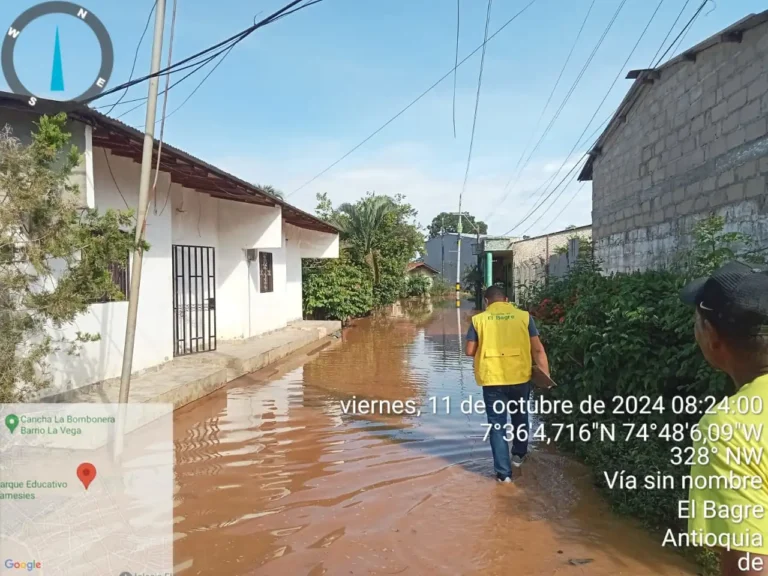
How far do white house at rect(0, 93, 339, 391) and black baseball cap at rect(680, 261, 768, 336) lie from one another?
18.6 feet

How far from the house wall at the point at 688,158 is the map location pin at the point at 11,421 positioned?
6.61 m

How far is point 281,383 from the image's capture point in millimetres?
9664

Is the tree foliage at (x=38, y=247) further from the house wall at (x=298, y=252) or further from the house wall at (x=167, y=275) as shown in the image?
the house wall at (x=298, y=252)

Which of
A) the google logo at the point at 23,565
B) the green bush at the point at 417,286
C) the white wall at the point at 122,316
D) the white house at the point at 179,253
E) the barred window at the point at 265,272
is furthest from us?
the green bush at the point at 417,286

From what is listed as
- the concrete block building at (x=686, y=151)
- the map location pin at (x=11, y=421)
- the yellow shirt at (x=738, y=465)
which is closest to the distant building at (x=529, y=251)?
the concrete block building at (x=686, y=151)

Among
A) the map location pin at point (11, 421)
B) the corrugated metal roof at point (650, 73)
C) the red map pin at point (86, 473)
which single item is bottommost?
the red map pin at point (86, 473)

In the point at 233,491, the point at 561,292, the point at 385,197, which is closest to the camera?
the point at 233,491

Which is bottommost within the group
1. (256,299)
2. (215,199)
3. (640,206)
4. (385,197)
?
(256,299)

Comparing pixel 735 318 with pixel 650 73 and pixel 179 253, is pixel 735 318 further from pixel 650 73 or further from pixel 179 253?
pixel 179 253

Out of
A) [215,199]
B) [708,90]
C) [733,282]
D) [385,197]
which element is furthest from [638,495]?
[385,197]

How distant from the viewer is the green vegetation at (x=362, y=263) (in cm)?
2072

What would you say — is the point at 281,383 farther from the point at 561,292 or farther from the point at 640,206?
the point at 640,206

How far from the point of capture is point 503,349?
16.8 ft

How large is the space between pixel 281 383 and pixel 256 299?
4.57m
